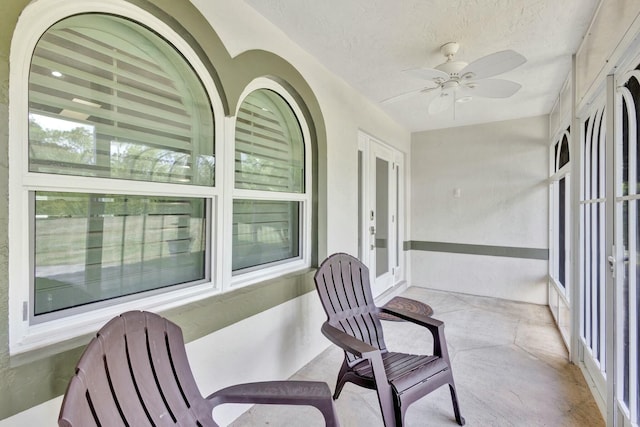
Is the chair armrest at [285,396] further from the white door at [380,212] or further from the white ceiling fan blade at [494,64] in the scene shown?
the white door at [380,212]

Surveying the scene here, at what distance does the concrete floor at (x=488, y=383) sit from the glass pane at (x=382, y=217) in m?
1.02

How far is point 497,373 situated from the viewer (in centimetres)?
261

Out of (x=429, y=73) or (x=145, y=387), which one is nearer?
Result: (x=145, y=387)

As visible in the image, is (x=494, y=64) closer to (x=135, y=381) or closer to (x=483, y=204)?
(x=135, y=381)

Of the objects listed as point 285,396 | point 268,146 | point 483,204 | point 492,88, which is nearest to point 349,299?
point 285,396

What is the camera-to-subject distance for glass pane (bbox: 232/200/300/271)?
89.4 inches

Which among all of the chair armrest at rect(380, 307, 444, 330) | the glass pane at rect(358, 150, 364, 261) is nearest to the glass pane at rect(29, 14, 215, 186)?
the chair armrest at rect(380, 307, 444, 330)

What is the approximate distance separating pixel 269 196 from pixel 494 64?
177 cm

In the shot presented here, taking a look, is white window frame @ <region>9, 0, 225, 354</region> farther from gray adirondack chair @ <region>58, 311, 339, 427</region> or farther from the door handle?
the door handle

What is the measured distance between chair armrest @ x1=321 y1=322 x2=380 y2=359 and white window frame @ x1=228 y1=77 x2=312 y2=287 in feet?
2.17

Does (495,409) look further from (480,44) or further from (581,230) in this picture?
(480,44)

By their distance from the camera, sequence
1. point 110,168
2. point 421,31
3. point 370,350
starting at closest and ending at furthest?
point 110,168, point 370,350, point 421,31

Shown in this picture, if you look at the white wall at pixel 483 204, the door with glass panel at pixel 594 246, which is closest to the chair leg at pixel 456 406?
the door with glass panel at pixel 594 246

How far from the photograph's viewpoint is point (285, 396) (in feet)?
4.31
